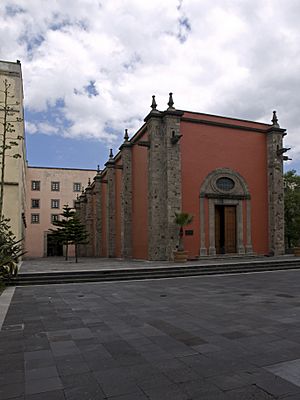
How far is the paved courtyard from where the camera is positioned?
10.6 feet

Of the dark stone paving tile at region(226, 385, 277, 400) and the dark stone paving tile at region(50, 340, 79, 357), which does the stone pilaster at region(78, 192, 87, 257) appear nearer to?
the dark stone paving tile at region(50, 340, 79, 357)

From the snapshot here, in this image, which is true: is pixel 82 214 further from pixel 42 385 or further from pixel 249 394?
pixel 249 394

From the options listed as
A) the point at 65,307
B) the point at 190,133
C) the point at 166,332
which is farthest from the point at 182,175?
the point at 166,332

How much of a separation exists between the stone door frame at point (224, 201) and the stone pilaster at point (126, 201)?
18.9ft

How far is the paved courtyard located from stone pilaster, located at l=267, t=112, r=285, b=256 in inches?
531

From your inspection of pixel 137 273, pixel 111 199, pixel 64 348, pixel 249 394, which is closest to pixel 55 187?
pixel 111 199

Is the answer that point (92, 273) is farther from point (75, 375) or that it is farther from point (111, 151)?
point (111, 151)

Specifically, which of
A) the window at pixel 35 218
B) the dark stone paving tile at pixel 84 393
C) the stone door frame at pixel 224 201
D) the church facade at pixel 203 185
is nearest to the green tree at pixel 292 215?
the church facade at pixel 203 185

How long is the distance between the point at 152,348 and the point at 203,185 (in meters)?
15.9

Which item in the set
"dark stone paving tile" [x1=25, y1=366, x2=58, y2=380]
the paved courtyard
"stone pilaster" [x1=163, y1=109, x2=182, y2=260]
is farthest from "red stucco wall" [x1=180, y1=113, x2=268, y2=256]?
"dark stone paving tile" [x1=25, y1=366, x2=58, y2=380]

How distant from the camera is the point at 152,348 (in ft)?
14.6

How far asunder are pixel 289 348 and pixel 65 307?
4.71 meters

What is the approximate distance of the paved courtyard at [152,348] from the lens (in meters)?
3.24

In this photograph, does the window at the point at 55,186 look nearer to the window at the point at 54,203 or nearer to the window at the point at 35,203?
the window at the point at 54,203
